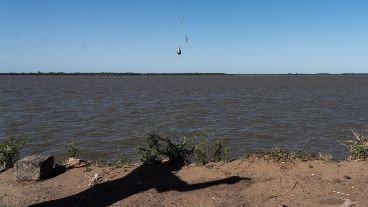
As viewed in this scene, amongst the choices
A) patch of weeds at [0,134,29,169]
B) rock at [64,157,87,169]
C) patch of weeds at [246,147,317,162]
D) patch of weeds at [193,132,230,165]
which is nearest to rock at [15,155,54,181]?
rock at [64,157,87,169]

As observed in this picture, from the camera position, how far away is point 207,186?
8.36m

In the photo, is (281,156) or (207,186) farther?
(281,156)

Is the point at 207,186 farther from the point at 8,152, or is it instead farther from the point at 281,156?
the point at 8,152

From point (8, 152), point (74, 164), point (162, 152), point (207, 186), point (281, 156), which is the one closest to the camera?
point (207, 186)

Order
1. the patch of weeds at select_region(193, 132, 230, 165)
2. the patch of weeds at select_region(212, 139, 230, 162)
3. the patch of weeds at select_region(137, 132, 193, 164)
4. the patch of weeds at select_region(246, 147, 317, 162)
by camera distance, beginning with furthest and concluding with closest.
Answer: the patch of weeds at select_region(212, 139, 230, 162)
the patch of weeds at select_region(137, 132, 193, 164)
the patch of weeds at select_region(193, 132, 230, 165)
the patch of weeds at select_region(246, 147, 317, 162)

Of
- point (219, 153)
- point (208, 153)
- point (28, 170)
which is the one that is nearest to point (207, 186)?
point (219, 153)

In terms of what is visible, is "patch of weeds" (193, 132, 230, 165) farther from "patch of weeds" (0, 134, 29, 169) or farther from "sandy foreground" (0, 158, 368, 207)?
"patch of weeds" (0, 134, 29, 169)

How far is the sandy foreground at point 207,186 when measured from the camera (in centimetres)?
768

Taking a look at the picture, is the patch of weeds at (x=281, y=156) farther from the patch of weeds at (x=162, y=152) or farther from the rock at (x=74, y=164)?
the rock at (x=74, y=164)

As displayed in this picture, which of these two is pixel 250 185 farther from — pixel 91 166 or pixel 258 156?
pixel 91 166

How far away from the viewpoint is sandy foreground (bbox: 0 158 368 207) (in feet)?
25.2

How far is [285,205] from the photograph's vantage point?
7332 millimetres

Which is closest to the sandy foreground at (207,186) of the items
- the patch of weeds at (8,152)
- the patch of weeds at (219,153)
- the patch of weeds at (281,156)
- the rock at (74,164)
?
the patch of weeds at (281,156)

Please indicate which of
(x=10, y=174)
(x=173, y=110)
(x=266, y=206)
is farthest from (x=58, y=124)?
(x=266, y=206)
